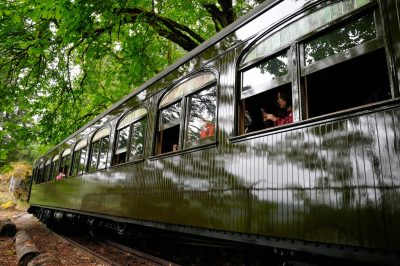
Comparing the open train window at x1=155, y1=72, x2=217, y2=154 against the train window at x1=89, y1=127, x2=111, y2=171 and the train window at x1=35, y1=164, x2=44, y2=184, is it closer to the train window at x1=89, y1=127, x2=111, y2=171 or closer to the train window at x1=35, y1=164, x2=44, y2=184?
the train window at x1=89, y1=127, x2=111, y2=171

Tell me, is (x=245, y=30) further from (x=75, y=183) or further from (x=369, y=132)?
(x=75, y=183)

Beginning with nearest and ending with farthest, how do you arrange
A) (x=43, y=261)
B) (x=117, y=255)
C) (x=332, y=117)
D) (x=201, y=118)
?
(x=332, y=117) → (x=201, y=118) → (x=43, y=261) → (x=117, y=255)

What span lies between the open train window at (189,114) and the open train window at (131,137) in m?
0.59

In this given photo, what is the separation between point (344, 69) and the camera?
10.4 ft

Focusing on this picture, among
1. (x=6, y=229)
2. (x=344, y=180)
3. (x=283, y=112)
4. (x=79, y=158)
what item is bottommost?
(x=6, y=229)

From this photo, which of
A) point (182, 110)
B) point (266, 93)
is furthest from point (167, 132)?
point (266, 93)

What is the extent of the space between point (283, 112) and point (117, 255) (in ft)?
19.2

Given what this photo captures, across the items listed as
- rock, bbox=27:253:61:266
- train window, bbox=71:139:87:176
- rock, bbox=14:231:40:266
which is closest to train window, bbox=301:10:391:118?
rock, bbox=27:253:61:266

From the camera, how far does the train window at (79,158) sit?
9.27 meters

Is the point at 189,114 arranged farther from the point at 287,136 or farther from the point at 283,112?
the point at 287,136

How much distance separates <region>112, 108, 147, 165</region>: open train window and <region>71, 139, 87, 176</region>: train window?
8.29 feet

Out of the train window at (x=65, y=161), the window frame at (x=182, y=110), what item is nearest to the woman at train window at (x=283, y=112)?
the window frame at (x=182, y=110)

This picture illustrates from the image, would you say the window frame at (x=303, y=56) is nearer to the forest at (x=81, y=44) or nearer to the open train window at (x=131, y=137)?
the open train window at (x=131, y=137)

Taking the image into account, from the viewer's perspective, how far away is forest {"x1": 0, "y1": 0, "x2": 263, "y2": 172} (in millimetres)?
6316
